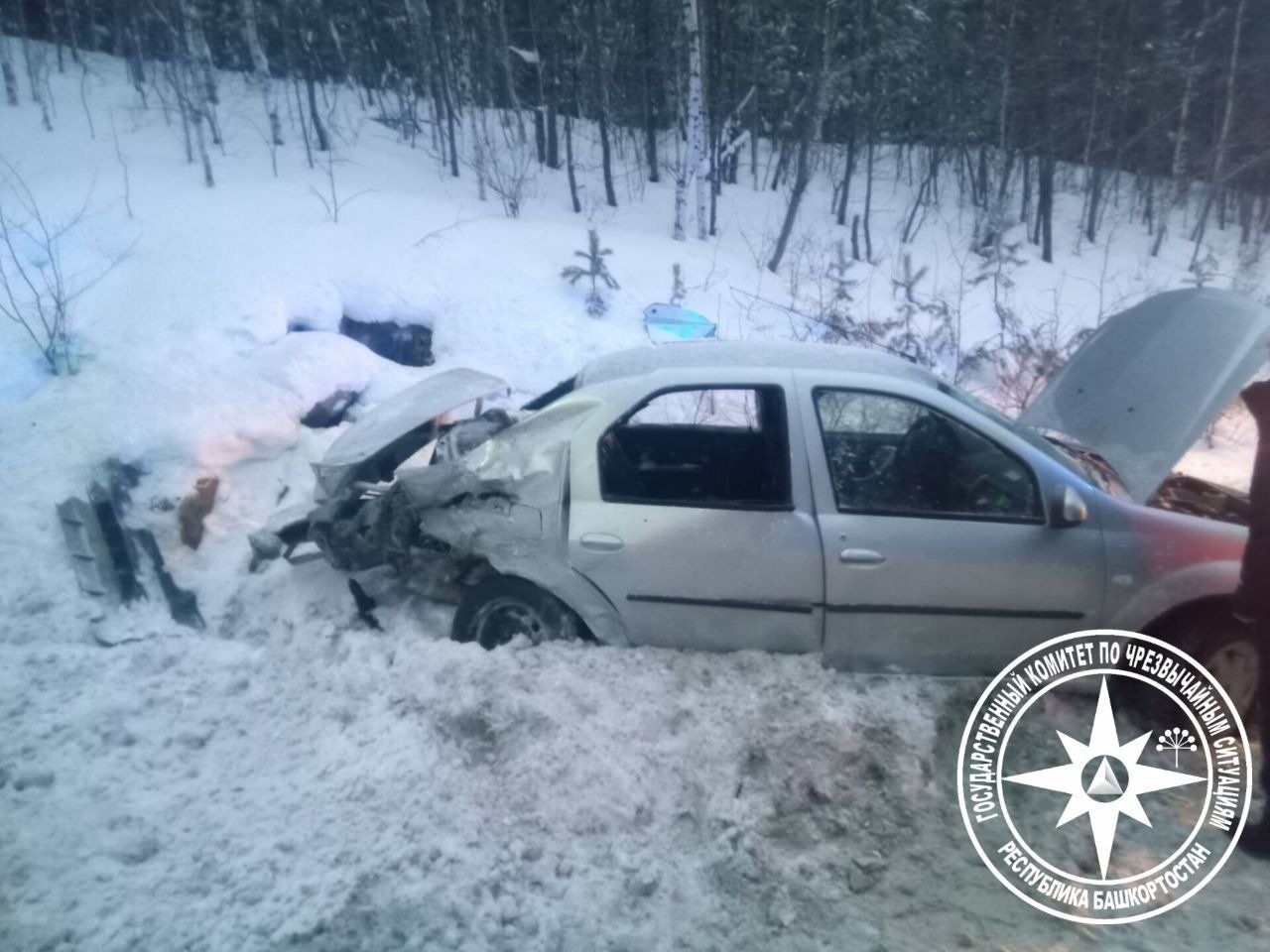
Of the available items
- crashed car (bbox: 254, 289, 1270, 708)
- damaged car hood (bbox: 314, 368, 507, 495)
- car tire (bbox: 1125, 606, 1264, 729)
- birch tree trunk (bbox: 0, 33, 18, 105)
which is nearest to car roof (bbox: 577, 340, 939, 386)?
crashed car (bbox: 254, 289, 1270, 708)

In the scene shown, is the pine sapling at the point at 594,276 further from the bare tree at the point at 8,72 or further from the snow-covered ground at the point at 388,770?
the bare tree at the point at 8,72

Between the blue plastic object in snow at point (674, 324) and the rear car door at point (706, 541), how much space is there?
180 inches

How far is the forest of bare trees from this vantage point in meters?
11.8

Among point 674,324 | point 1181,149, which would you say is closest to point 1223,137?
point 1181,149

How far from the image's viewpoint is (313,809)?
3.07 meters

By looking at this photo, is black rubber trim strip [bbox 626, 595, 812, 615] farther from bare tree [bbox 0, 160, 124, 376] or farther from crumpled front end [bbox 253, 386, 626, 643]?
bare tree [bbox 0, 160, 124, 376]

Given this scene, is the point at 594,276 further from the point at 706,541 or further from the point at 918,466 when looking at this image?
the point at 706,541

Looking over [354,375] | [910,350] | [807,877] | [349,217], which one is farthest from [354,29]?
[807,877]

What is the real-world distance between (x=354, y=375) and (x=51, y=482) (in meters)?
2.20

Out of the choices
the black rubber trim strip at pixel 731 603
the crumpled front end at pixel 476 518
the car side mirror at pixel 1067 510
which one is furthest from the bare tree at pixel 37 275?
the car side mirror at pixel 1067 510

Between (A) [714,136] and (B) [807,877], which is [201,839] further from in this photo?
(A) [714,136]

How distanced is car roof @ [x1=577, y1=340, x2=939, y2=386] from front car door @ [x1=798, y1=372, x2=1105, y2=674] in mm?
260

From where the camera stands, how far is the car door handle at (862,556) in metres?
3.48

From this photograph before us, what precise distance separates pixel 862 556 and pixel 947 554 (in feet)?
1.08
